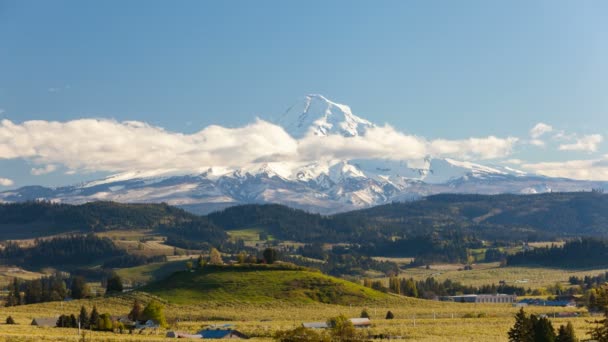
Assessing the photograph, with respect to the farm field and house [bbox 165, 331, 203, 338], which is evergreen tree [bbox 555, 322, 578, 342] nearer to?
the farm field

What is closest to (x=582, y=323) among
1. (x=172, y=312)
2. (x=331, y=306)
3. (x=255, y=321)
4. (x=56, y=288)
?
(x=255, y=321)

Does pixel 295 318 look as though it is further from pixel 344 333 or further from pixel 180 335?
pixel 344 333

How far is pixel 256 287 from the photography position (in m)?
175

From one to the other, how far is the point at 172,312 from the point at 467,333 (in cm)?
6797

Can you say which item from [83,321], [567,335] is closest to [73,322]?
[83,321]

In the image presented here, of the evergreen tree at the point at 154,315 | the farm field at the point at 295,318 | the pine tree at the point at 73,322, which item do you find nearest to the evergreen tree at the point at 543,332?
the farm field at the point at 295,318

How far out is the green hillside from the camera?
167750 mm

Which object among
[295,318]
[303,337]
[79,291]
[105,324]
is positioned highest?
[79,291]

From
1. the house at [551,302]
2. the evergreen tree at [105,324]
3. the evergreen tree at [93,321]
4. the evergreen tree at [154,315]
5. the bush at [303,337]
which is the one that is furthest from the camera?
the house at [551,302]

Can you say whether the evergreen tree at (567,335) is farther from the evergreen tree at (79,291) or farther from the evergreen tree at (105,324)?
the evergreen tree at (79,291)

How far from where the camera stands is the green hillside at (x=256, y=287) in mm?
167750

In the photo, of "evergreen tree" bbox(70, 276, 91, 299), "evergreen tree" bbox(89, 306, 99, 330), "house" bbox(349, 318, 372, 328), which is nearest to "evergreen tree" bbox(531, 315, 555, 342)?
"house" bbox(349, 318, 372, 328)

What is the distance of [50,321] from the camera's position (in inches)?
4697

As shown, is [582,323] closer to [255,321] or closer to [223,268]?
[255,321]
